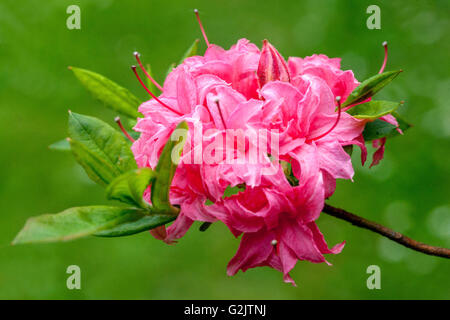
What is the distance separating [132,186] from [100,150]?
105 millimetres

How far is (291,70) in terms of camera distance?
91cm

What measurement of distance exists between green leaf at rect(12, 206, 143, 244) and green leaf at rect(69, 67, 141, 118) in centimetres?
29

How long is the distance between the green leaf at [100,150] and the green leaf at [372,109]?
33 centimetres

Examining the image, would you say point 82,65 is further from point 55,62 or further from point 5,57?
point 5,57

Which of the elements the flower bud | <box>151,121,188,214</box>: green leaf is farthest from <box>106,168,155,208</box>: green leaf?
the flower bud

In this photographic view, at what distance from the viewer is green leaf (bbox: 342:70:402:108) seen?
0.81m

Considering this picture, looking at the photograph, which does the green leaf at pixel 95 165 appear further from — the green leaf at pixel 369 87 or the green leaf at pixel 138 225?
the green leaf at pixel 369 87

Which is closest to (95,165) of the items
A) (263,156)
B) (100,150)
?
(100,150)

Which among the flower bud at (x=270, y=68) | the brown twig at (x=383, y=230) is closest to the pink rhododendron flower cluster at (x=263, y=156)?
the flower bud at (x=270, y=68)

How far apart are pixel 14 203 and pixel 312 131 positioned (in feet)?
5.91

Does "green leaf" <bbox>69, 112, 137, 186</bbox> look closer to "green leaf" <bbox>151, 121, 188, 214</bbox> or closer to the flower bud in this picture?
"green leaf" <bbox>151, 121, 188, 214</bbox>

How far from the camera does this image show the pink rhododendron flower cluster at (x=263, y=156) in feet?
2.32

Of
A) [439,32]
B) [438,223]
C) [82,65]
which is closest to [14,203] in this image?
[82,65]

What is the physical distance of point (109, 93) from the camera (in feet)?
3.26
